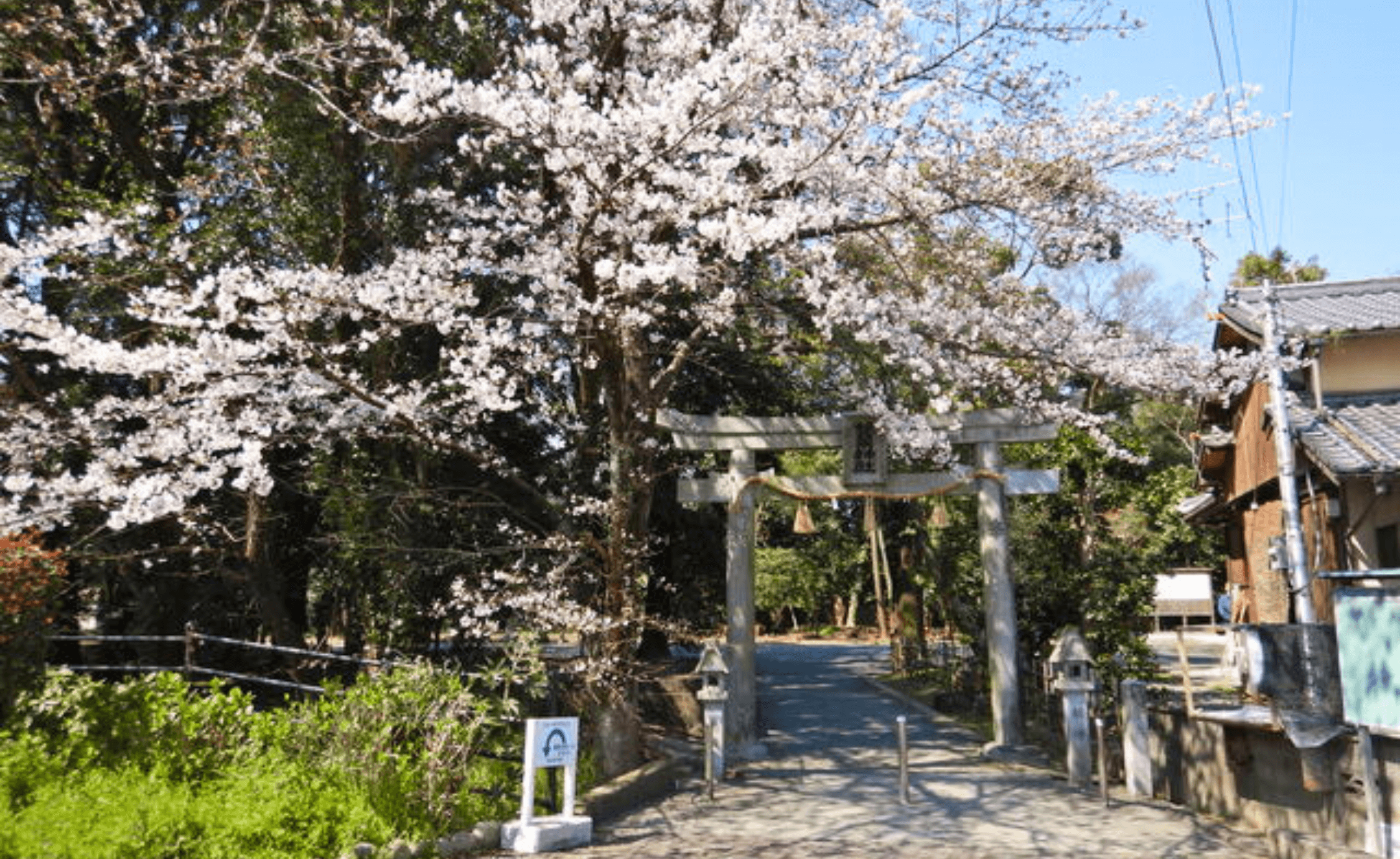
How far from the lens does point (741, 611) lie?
12719mm

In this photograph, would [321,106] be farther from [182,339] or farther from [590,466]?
[590,466]

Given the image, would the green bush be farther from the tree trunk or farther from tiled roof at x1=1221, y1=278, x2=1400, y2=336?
tiled roof at x1=1221, y1=278, x2=1400, y2=336

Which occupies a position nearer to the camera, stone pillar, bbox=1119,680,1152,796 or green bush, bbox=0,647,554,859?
green bush, bbox=0,647,554,859

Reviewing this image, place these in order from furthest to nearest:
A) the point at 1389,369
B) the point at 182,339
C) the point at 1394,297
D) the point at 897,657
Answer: the point at 897,657 < the point at 1394,297 < the point at 1389,369 < the point at 182,339

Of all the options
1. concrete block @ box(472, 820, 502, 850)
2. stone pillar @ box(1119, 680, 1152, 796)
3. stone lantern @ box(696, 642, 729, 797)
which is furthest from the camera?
stone lantern @ box(696, 642, 729, 797)

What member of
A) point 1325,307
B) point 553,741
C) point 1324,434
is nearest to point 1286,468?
point 1324,434

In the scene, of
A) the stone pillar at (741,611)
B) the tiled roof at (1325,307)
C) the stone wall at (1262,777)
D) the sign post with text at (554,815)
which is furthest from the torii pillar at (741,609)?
the tiled roof at (1325,307)

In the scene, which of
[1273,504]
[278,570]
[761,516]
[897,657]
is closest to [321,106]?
[278,570]

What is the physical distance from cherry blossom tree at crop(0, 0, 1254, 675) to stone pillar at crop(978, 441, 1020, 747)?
4.03 feet

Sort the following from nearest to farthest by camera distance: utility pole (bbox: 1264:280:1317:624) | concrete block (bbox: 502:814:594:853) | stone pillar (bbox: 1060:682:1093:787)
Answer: concrete block (bbox: 502:814:594:853), utility pole (bbox: 1264:280:1317:624), stone pillar (bbox: 1060:682:1093:787)

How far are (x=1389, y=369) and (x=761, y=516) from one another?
74.9 feet

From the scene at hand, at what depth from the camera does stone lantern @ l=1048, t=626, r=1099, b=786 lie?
10586 mm

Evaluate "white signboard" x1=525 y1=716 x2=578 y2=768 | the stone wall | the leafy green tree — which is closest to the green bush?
"white signboard" x1=525 y1=716 x2=578 y2=768

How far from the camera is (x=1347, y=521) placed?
11.7m
